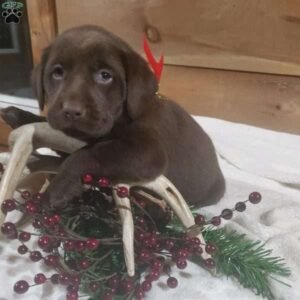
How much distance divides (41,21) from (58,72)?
102cm

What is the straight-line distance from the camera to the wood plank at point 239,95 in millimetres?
1544

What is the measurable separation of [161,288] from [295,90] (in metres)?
0.91

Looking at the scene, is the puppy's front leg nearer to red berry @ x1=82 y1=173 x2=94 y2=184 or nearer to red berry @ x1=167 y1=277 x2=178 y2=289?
red berry @ x1=82 y1=173 x2=94 y2=184

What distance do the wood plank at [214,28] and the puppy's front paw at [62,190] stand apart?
920 mm

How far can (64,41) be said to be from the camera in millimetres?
880

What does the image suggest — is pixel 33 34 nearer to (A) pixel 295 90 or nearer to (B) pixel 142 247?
(A) pixel 295 90

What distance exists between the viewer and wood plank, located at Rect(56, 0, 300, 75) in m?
1.46

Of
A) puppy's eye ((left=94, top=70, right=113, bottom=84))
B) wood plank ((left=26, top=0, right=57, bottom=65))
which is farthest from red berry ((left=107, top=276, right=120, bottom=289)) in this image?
wood plank ((left=26, top=0, right=57, bottom=65))

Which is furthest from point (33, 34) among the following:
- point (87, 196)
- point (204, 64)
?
point (87, 196)

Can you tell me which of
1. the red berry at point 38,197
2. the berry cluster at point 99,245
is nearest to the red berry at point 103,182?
the berry cluster at point 99,245

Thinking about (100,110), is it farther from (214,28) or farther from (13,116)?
(214,28)

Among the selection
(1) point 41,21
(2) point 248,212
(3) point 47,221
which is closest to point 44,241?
(3) point 47,221

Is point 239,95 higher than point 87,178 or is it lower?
lower

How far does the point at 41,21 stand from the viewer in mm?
1820
